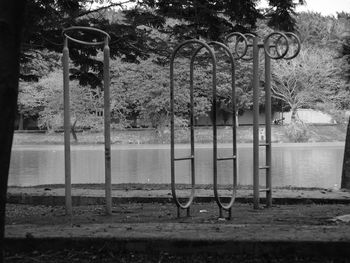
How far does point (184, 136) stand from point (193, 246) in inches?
1621

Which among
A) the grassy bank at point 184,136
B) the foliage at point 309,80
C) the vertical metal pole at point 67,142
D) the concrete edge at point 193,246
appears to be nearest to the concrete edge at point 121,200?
the vertical metal pole at point 67,142

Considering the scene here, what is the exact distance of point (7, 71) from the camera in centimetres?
339

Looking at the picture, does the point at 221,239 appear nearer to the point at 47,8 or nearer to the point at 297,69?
the point at 47,8

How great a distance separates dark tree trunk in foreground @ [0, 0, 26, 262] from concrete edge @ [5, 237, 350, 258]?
4.74ft

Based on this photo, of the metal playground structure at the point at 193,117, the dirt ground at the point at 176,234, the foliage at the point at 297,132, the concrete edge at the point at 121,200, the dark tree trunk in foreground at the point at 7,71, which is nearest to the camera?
the dark tree trunk in foreground at the point at 7,71

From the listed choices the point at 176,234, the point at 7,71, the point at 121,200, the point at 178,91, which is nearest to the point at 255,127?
the point at 121,200

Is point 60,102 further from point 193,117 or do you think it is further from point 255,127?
point 193,117

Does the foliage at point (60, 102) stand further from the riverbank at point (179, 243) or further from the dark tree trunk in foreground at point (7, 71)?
the dark tree trunk in foreground at point (7, 71)

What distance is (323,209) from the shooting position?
744 cm

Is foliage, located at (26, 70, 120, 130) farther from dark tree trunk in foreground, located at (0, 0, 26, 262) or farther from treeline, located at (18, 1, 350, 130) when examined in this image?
dark tree trunk in foreground, located at (0, 0, 26, 262)

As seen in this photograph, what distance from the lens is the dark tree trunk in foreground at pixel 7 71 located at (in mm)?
3373

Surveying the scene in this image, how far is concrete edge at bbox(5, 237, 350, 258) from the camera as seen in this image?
4.48m

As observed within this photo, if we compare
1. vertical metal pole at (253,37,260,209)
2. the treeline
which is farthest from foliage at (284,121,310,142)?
vertical metal pole at (253,37,260,209)

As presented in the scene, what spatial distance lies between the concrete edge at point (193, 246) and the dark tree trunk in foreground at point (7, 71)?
1.45 metres
